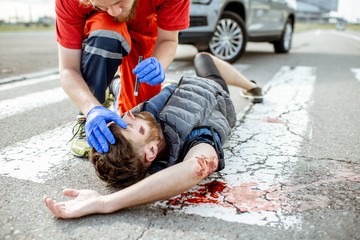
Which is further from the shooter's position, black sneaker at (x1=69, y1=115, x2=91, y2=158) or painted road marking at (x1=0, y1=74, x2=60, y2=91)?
painted road marking at (x1=0, y1=74, x2=60, y2=91)

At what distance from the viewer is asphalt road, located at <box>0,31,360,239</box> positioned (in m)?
1.45

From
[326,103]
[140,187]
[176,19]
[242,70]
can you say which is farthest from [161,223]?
A: [242,70]

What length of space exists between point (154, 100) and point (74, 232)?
1.02m

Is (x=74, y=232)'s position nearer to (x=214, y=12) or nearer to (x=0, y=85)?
(x=0, y=85)

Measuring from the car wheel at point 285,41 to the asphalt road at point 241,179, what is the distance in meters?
4.51

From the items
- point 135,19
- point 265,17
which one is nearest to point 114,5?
point 135,19

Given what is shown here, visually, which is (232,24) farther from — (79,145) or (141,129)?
(141,129)

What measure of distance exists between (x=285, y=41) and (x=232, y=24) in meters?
2.75

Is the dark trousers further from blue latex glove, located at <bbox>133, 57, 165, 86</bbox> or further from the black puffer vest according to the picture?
blue latex glove, located at <bbox>133, 57, 165, 86</bbox>

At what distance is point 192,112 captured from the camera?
6.63 ft

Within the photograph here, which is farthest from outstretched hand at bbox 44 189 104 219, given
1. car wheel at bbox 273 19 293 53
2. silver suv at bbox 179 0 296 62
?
car wheel at bbox 273 19 293 53

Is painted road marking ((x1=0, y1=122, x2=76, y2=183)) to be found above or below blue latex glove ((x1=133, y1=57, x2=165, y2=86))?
below

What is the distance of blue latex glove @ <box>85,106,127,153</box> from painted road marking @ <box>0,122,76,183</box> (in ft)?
1.39

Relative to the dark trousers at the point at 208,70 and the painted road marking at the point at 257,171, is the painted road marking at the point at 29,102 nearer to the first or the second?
the dark trousers at the point at 208,70
